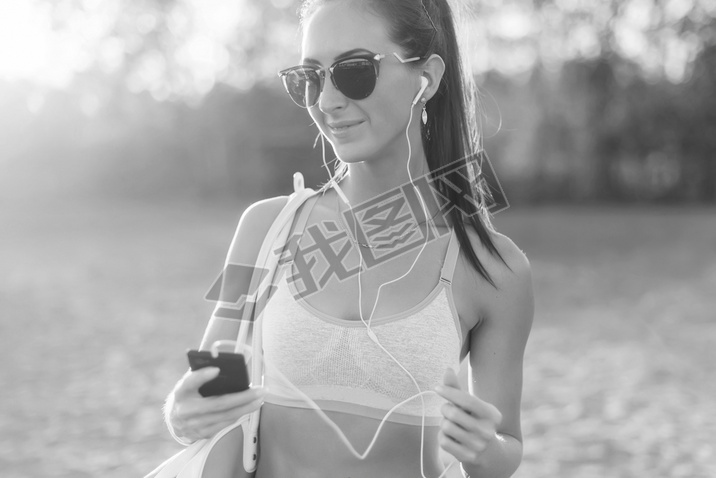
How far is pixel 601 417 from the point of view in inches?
249

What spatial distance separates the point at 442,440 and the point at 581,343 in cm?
764

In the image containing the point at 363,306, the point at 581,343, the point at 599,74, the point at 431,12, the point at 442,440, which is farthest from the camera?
the point at 599,74

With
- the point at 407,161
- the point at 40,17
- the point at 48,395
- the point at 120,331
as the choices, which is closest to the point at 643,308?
the point at 120,331

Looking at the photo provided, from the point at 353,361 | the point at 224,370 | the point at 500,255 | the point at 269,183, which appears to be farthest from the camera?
the point at 269,183

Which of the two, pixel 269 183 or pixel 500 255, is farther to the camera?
pixel 269 183

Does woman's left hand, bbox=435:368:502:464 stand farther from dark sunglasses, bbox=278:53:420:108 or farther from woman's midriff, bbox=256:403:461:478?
dark sunglasses, bbox=278:53:420:108

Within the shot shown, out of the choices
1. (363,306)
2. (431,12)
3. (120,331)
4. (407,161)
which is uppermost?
(431,12)

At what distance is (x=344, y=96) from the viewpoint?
190 cm

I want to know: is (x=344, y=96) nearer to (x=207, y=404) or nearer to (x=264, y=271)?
(x=264, y=271)

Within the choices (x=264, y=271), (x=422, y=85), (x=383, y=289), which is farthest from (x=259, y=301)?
(x=422, y=85)

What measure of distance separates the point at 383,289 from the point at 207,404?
1.86 feet

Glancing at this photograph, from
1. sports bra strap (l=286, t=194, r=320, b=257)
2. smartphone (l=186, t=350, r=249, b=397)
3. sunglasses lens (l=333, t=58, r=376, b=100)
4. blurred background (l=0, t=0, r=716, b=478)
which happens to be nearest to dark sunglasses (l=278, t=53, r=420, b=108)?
sunglasses lens (l=333, t=58, r=376, b=100)

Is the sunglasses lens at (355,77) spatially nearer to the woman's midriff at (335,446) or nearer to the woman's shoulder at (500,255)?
the woman's shoulder at (500,255)

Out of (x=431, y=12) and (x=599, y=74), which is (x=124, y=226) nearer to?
(x=599, y=74)
